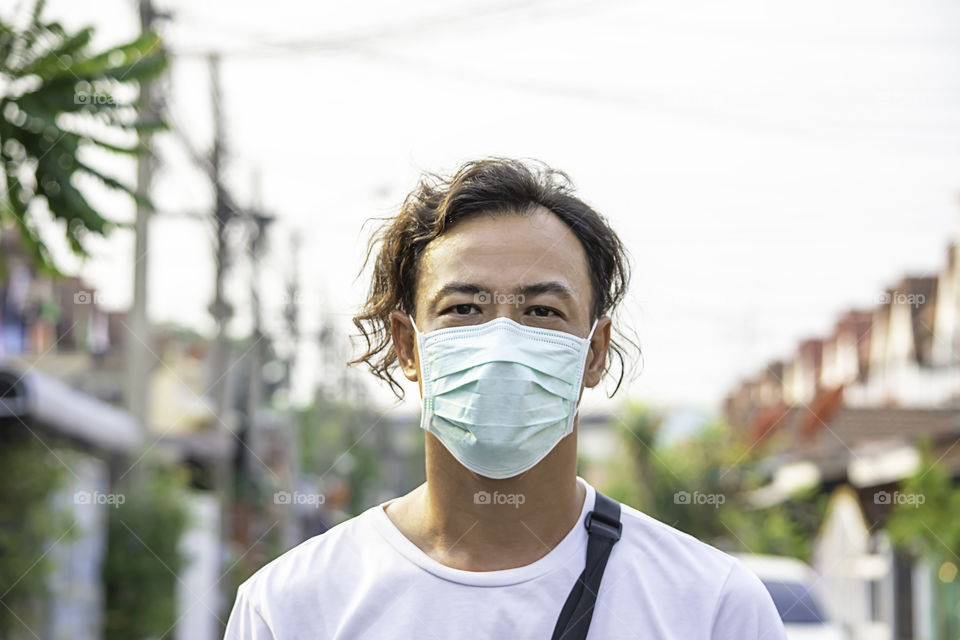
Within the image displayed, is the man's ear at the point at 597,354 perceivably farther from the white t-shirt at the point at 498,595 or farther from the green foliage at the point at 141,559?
the green foliage at the point at 141,559

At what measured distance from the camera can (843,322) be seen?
3469 cm

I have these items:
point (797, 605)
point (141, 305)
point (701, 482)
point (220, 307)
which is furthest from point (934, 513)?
point (701, 482)

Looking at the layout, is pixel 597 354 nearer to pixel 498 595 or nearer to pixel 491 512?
pixel 491 512

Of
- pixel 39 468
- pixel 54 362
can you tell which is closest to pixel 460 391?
pixel 39 468

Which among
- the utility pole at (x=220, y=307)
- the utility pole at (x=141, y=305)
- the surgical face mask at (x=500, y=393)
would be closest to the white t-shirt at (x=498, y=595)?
the surgical face mask at (x=500, y=393)

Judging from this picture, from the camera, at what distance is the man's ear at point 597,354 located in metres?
2.59

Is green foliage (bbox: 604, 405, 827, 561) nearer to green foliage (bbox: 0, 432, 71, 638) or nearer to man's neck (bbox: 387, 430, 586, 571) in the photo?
green foliage (bbox: 0, 432, 71, 638)

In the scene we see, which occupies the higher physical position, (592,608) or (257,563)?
(592,608)

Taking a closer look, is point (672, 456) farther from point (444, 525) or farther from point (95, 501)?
point (444, 525)

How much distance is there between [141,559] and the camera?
42.7 feet

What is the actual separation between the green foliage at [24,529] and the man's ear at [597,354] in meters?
7.75

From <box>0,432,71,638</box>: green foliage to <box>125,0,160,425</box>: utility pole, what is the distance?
102 inches

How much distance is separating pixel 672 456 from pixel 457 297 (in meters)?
29.6

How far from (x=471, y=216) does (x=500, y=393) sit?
370 mm
